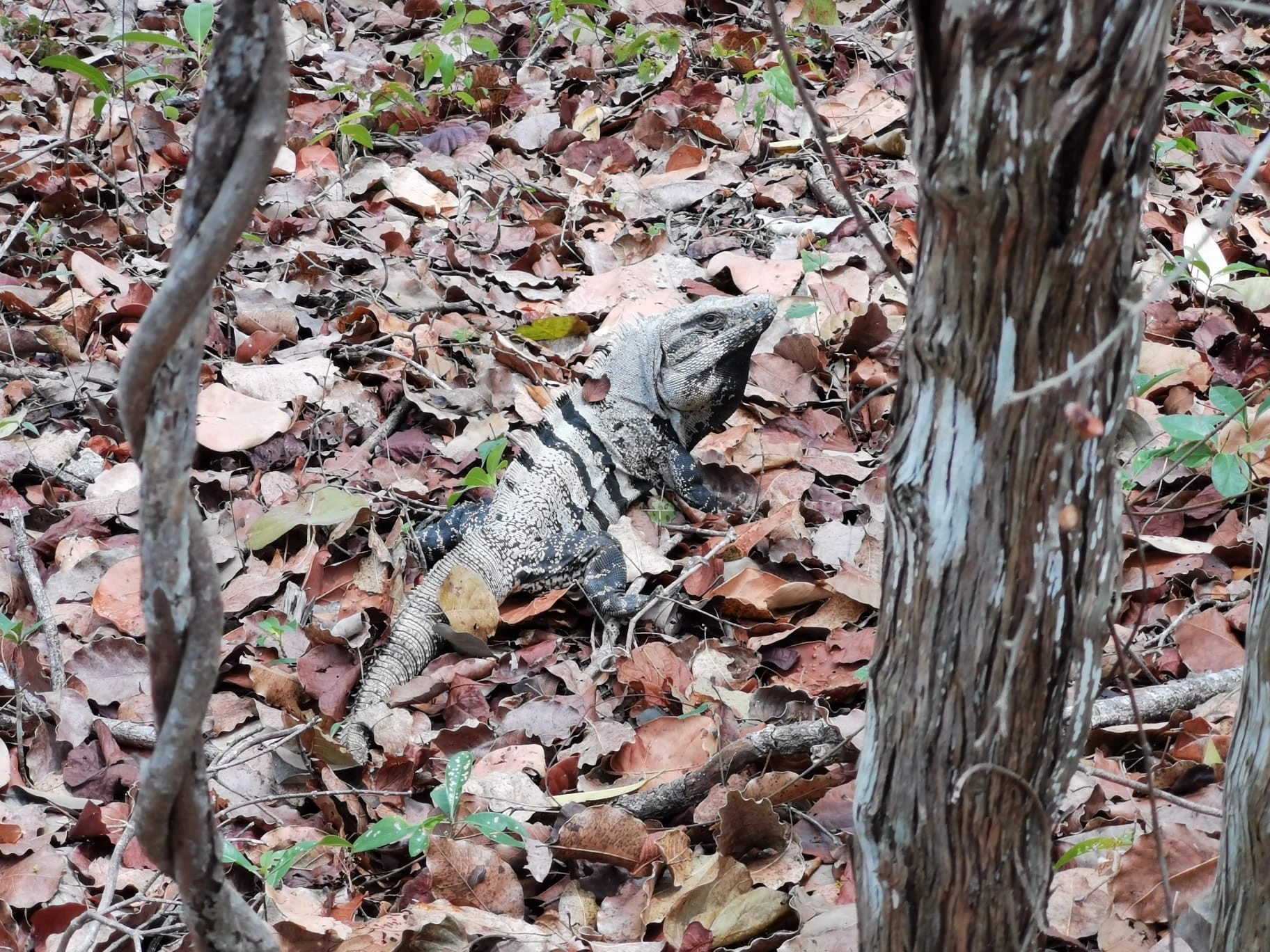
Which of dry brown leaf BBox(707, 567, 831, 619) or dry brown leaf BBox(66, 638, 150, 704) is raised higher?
dry brown leaf BBox(707, 567, 831, 619)

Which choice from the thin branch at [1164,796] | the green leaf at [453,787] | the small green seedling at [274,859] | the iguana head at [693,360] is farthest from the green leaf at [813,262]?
the small green seedling at [274,859]

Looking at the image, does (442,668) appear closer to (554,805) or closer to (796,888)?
(554,805)

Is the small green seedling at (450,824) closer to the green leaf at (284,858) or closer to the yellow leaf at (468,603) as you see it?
the green leaf at (284,858)

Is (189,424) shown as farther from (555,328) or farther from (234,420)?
(555,328)

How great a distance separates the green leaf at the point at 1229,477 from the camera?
2770 millimetres

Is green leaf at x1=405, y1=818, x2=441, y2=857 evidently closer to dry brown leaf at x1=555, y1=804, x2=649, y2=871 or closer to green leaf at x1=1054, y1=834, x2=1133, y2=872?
dry brown leaf at x1=555, y1=804, x2=649, y2=871

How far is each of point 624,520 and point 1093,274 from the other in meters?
3.47

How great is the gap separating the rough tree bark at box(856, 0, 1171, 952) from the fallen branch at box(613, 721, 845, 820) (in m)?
0.93

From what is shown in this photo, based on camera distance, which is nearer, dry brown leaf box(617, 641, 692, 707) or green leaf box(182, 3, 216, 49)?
dry brown leaf box(617, 641, 692, 707)

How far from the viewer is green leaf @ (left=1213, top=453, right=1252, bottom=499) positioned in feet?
9.09

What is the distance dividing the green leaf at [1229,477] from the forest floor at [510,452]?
1cm

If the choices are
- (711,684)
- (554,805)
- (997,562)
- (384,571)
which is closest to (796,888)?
(554,805)

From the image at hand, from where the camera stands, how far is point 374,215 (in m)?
5.59

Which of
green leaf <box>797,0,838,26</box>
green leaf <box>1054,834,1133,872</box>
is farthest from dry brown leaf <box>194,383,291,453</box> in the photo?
green leaf <box>797,0,838,26</box>
